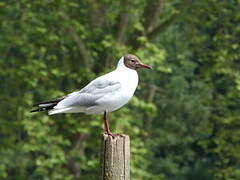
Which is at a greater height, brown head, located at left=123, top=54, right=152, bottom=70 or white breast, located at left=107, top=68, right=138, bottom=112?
brown head, located at left=123, top=54, right=152, bottom=70

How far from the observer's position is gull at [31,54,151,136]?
4.69 m

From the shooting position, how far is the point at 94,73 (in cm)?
1071

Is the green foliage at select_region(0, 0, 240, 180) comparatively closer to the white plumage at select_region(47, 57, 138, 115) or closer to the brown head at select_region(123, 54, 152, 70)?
the brown head at select_region(123, 54, 152, 70)

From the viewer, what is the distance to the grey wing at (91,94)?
15.4 feet

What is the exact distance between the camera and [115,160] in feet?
12.6

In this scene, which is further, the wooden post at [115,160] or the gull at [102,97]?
the gull at [102,97]

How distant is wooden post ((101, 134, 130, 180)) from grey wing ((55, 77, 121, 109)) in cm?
87

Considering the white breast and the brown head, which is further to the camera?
the brown head

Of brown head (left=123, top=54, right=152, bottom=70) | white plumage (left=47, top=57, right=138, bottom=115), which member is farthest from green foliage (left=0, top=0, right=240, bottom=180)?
white plumage (left=47, top=57, right=138, bottom=115)

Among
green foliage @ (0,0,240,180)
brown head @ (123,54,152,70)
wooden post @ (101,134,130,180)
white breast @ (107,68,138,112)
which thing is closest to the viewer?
wooden post @ (101,134,130,180)

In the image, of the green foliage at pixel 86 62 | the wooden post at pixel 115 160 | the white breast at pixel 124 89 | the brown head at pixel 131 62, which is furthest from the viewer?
the green foliage at pixel 86 62

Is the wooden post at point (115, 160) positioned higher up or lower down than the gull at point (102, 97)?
lower down

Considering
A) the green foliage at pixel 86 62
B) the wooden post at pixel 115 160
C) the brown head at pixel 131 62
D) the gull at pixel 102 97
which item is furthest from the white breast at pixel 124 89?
the green foliage at pixel 86 62

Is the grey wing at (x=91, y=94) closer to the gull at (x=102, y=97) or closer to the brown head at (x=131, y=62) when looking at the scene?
the gull at (x=102, y=97)
